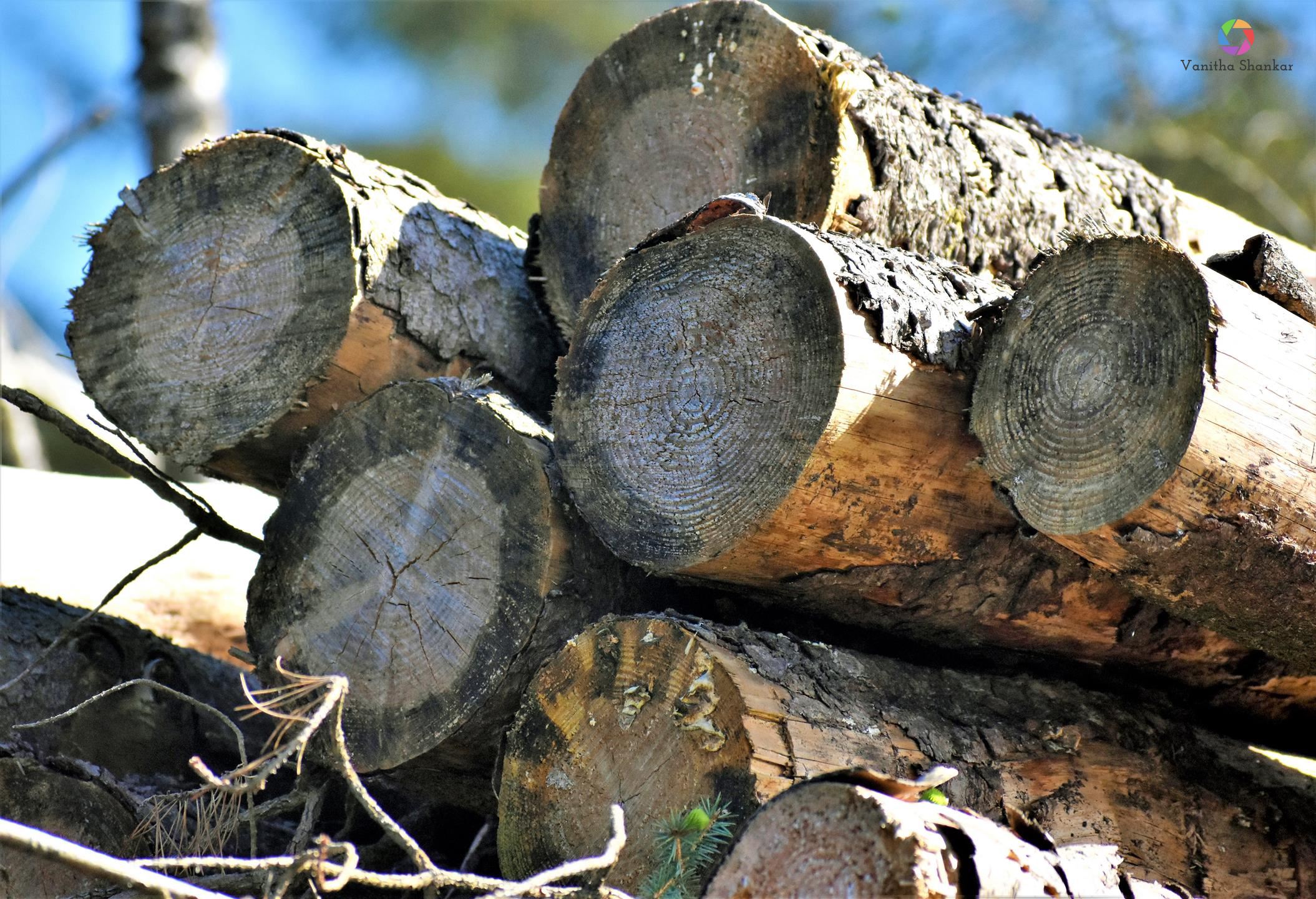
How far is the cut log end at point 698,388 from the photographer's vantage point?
1740 mm

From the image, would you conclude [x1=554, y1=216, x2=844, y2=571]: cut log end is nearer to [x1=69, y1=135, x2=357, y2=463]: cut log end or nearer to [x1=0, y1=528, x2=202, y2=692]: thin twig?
[x1=69, y1=135, x2=357, y2=463]: cut log end

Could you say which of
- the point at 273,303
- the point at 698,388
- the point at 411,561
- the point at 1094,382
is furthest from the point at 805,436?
the point at 273,303

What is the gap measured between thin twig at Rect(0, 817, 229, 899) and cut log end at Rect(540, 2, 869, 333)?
149 cm

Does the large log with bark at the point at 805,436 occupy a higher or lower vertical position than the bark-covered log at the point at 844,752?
higher

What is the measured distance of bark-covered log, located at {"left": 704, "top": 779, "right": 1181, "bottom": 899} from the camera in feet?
4.27

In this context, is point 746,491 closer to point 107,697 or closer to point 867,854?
point 867,854

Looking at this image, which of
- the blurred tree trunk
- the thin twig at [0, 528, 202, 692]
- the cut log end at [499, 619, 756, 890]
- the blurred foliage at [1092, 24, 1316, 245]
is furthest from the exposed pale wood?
the blurred foliage at [1092, 24, 1316, 245]

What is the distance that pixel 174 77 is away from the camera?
6.16 meters

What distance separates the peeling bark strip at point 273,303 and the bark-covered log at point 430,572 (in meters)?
0.16

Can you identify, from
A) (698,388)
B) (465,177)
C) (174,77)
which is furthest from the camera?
(465,177)

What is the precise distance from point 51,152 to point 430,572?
604 cm

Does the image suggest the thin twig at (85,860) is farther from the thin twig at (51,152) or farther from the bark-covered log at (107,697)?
the thin twig at (51,152)

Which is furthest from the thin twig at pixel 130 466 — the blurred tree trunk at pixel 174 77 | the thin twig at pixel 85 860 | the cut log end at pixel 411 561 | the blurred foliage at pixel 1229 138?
the blurred foliage at pixel 1229 138

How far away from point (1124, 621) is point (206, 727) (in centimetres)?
195
